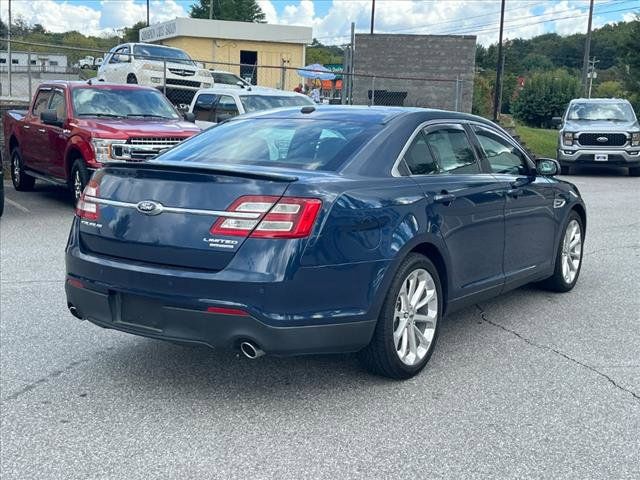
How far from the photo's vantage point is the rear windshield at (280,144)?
15.3 ft

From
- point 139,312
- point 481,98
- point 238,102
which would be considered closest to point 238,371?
point 139,312

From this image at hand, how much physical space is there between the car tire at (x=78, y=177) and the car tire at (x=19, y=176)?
2556 millimetres

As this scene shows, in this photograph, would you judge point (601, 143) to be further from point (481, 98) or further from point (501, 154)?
point (481, 98)

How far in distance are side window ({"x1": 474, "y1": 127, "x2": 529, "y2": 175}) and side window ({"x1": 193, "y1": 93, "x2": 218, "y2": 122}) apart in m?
10.3

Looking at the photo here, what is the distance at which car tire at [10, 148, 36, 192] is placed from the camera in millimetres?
13688

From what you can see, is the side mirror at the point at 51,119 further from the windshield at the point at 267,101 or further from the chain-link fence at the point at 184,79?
the chain-link fence at the point at 184,79

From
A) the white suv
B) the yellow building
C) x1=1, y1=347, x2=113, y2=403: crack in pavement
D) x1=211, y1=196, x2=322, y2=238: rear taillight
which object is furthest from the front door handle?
the yellow building

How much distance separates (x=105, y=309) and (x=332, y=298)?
4.18ft

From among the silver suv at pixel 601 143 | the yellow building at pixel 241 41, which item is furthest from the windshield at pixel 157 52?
the yellow building at pixel 241 41

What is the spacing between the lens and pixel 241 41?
150ft

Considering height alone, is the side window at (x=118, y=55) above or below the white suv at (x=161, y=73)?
above

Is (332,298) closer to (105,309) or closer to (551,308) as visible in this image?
Result: (105,309)

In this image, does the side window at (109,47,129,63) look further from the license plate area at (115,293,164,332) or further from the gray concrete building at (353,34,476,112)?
the license plate area at (115,293,164,332)

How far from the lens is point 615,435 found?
3.91 metres
